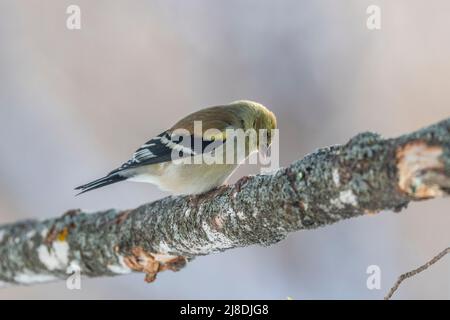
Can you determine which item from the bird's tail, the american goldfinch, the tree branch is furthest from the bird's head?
Answer: the tree branch

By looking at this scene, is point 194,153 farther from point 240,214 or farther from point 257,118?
point 240,214

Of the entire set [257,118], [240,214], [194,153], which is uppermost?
[257,118]

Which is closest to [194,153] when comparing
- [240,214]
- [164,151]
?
[164,151]

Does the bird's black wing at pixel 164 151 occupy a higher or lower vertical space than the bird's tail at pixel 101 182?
higher

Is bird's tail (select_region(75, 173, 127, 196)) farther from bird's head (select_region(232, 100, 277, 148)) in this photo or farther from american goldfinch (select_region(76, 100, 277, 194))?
bird's head (select_region(232, 100, 277, 148))

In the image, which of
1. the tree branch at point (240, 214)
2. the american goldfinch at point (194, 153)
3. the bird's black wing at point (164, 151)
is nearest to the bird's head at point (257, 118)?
the american goldfinch at point (194, 153)

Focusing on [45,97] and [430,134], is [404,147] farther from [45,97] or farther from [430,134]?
[45,97]

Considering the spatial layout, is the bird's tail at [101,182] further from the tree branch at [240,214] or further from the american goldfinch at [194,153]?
the tree branch at [240,214]
